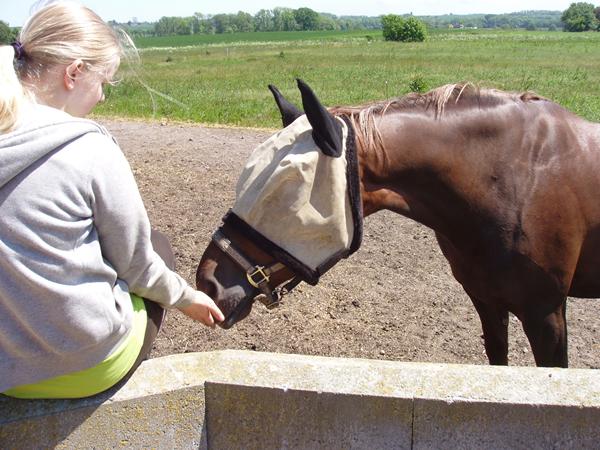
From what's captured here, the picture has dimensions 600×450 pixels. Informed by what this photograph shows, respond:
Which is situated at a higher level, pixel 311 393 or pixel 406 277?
pixel 311 393

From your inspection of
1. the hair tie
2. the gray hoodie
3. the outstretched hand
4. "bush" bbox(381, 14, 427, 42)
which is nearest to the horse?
the outstretched hand

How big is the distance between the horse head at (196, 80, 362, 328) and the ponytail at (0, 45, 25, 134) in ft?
2.84

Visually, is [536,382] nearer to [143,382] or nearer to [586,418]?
[586,418]

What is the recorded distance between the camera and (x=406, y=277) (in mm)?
5164

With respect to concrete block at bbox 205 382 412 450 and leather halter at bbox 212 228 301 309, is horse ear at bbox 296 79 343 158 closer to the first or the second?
leather halter at bbox 212 228 301 309

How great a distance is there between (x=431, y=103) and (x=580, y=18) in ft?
365

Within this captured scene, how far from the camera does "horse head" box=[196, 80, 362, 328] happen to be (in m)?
2.27

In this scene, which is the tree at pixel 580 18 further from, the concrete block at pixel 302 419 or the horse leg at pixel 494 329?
the concrete block at pixel 302 419

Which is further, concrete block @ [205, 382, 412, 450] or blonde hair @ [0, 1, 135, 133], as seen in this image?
concrete block @ [205, 382, 412, 450]

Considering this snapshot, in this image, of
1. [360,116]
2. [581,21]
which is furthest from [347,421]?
[581,21]

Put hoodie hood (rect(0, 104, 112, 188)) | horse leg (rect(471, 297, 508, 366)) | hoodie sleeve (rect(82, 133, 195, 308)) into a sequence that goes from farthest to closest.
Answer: horse leg (rect(471, 297, 508, 366)), hoodie sleeve (rect(82, 133, 195, 308)), hoodie hood (rect(0, 104, 112, 188))

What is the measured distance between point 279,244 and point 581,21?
364ft

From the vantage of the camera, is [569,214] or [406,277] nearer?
[569,214]

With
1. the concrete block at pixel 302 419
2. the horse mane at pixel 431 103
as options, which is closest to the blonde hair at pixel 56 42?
the horse mane at pixel 431 103
